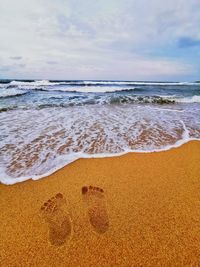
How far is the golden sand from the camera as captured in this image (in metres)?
1.84

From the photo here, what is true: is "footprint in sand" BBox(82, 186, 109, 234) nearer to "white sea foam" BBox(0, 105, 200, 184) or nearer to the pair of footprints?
the pair of footprints

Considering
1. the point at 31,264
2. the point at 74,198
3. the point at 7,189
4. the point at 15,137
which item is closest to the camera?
the point at 31,264

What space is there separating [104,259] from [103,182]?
120cm

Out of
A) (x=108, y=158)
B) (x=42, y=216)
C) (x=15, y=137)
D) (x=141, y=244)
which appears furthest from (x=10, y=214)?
(x=15, y=137)

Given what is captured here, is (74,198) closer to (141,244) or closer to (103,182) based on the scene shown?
(103,182)

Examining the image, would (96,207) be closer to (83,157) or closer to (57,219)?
(57,219)

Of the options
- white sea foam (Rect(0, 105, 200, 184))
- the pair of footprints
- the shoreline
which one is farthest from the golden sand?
white sea foam (Rect(0, 105, 200, 184))

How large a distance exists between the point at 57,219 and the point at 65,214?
10 centimetres

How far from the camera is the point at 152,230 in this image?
210 cm

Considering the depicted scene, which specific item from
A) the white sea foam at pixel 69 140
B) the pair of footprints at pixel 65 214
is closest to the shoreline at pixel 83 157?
the white sea foam at pixel 69 140

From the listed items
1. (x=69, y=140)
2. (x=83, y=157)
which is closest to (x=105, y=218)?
(x=83, y=157)

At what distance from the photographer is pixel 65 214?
231cm

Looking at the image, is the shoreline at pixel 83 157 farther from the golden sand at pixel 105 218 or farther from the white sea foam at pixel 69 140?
the golden sand at pixel 105 218

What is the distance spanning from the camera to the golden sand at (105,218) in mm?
1838
